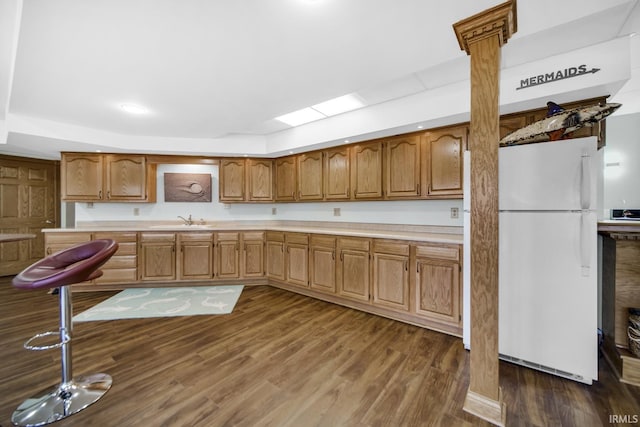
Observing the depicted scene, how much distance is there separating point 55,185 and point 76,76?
4118mm

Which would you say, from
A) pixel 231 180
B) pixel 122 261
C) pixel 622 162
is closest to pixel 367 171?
pixel 231 180

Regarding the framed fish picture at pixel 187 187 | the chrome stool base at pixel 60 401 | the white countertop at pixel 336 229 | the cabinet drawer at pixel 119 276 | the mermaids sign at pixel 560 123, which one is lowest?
the chrome stool base at pixel 60 401

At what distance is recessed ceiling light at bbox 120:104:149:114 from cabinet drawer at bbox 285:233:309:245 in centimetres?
234

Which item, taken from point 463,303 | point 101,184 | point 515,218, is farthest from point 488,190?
point 101,184

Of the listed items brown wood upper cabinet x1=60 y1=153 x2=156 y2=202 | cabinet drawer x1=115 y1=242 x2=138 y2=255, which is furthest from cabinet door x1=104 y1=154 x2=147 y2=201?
cabinet drawer x1=115 y1=242 x2=138 y2=255

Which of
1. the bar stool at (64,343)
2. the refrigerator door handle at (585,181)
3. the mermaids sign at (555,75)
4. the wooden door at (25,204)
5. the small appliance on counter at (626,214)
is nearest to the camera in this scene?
the bar stool at (64,343)

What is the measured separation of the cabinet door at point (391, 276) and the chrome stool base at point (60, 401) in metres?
2.42

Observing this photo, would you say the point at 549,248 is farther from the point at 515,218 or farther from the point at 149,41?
the point at 149,41

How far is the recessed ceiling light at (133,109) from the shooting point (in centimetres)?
296

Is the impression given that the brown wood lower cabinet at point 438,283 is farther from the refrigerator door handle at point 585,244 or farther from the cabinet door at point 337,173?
the cabinet door at point 337,173

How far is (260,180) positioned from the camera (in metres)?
4.43

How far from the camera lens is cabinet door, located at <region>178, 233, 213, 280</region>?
3.99 m

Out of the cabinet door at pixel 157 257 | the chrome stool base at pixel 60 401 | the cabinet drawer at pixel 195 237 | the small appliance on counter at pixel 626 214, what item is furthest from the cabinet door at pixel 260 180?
the small appliance on counter at pixel 626 214

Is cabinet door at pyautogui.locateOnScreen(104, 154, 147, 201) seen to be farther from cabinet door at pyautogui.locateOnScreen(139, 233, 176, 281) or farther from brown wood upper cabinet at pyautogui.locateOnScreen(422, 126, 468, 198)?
brown wood upper cabinet at pyautogui.locateOnScreen(422, 126, 468, 198)
